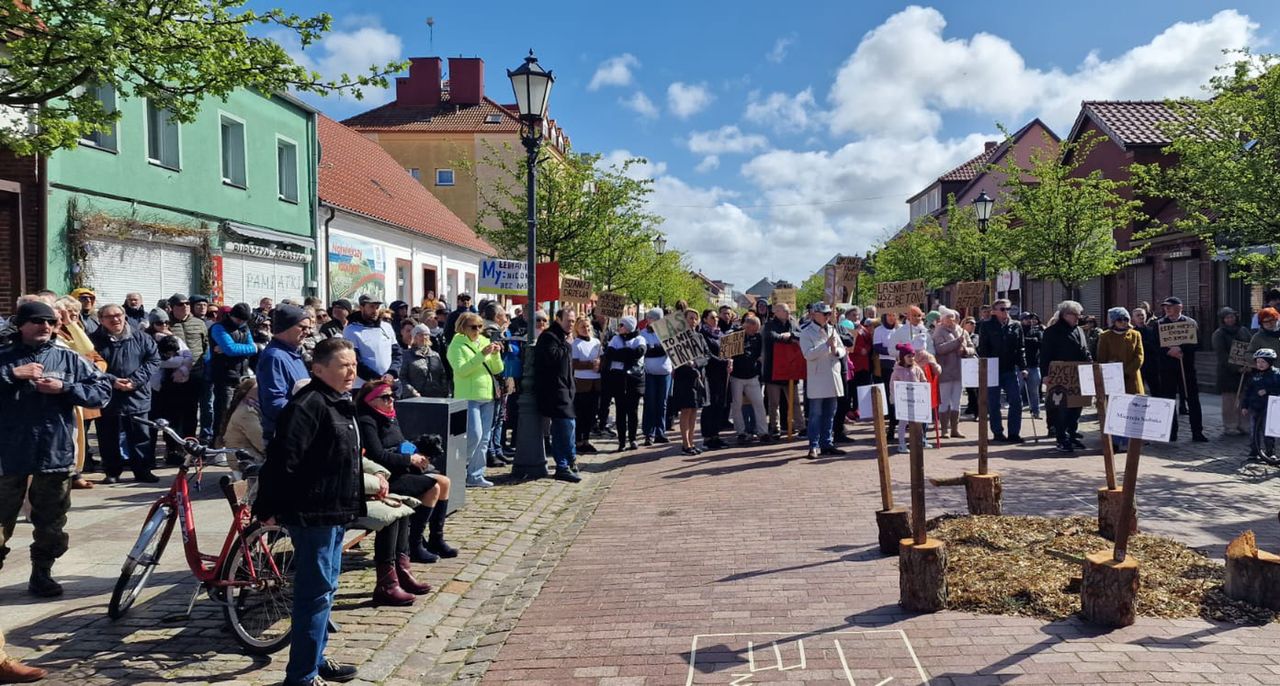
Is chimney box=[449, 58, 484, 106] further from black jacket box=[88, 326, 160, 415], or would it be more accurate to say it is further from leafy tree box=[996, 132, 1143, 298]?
black jacket box=[88, 326, 160, 415]

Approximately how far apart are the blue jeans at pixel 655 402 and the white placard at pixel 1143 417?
8106 millimetres

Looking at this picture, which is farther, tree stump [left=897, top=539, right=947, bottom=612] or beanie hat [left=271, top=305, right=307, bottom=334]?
beanie hat [left=271, top=305, right=307, bottom=334]

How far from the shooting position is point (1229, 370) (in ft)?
44.1

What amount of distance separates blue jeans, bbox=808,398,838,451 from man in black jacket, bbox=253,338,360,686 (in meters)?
7.98

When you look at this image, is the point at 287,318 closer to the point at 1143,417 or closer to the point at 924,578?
the point at 924,578

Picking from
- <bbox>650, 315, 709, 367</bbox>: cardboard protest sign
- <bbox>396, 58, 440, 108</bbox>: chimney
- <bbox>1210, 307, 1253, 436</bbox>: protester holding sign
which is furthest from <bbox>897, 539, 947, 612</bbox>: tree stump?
<bbox>396, 58, 440, 108</bbox>: chimney

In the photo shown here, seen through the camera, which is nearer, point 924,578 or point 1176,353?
point 924,578

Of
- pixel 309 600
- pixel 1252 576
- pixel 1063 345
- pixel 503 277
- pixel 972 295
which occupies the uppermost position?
pixel 503 277

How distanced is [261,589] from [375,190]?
26838 mm

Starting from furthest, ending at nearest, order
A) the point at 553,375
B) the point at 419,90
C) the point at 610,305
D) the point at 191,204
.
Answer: the point at 419,90 → the point at 191,204 → the point at 610,305 → the point at 553,375

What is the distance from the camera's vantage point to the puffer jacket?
5.71 m

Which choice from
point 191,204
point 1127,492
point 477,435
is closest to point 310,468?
point 1127,492

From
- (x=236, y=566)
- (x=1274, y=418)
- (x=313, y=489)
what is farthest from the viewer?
(x=1274, y=418)

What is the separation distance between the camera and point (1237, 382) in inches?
532
